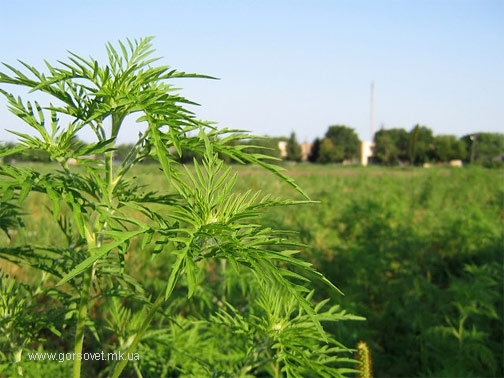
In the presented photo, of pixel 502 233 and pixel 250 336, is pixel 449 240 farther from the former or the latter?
pixel 250 336

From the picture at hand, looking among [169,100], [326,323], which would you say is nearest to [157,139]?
[169,100]

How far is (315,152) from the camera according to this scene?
191 ft

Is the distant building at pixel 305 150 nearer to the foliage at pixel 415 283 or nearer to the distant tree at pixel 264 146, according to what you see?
the foliage at pixel 415 283

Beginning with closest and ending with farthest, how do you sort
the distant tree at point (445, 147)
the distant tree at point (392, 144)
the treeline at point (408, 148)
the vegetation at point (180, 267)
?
the vegetation at point (180, 267) → the treeline at point (408, 148) → the distant tree at point (445, 147) → the distant tree at point (392, 144)

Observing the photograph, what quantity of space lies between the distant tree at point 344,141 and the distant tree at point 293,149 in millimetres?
3589

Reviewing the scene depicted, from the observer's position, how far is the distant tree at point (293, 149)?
53.7 metres

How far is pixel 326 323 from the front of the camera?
340 cm

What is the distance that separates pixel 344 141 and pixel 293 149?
5.91 m

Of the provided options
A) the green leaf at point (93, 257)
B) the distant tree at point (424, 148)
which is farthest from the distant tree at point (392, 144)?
the green leaf at point (93, 257)

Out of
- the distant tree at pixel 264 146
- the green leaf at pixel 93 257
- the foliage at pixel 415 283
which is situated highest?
the distant tree at pixel 264 146

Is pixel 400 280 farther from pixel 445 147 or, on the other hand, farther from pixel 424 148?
pixel 445 147

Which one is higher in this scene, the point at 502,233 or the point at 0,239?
the point at 0,239

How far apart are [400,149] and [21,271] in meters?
33.3

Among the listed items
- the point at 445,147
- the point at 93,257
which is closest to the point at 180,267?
the point at 93,257
